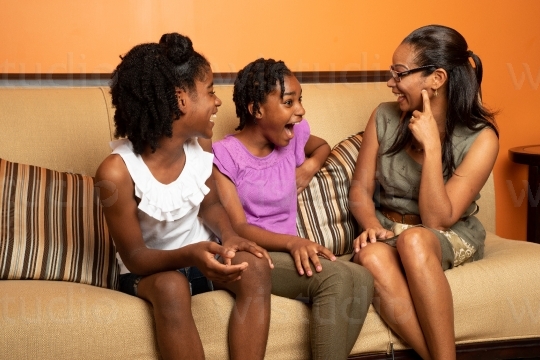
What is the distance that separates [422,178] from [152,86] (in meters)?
0.76

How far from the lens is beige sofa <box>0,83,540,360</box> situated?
176 cm

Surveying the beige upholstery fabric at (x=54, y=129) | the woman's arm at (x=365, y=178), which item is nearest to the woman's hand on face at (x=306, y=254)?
the woman's arm at (x=365, y=178)

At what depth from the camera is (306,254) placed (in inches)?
76.2

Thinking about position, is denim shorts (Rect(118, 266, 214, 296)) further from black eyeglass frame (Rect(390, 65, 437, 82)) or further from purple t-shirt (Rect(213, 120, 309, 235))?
black eyeglass frame (Rect(390, 65, 437, 82))

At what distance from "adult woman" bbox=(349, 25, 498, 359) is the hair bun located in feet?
2.05

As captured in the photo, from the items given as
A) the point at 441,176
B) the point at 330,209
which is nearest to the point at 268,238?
the point at 330,209

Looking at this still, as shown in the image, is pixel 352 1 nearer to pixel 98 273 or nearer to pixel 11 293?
pixel 98 273

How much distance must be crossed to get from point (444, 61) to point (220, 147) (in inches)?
26.2

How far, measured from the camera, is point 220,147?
7.16ft

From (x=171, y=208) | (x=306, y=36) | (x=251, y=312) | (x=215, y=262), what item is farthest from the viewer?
(x=306, y=36)

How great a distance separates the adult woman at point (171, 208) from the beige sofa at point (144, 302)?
83mm

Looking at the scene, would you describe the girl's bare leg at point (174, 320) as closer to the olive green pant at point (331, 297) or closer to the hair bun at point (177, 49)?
the olive green pant at point (331, 297)

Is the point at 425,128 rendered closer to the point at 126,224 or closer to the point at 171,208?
the point at 171,208

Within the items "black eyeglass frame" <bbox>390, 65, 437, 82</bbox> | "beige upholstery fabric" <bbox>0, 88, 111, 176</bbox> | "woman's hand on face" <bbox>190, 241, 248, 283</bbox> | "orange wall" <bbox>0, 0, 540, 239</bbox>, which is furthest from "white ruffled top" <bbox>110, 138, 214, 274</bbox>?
"orange wall" <bbox>0, 0, 540, 239</bbox>
